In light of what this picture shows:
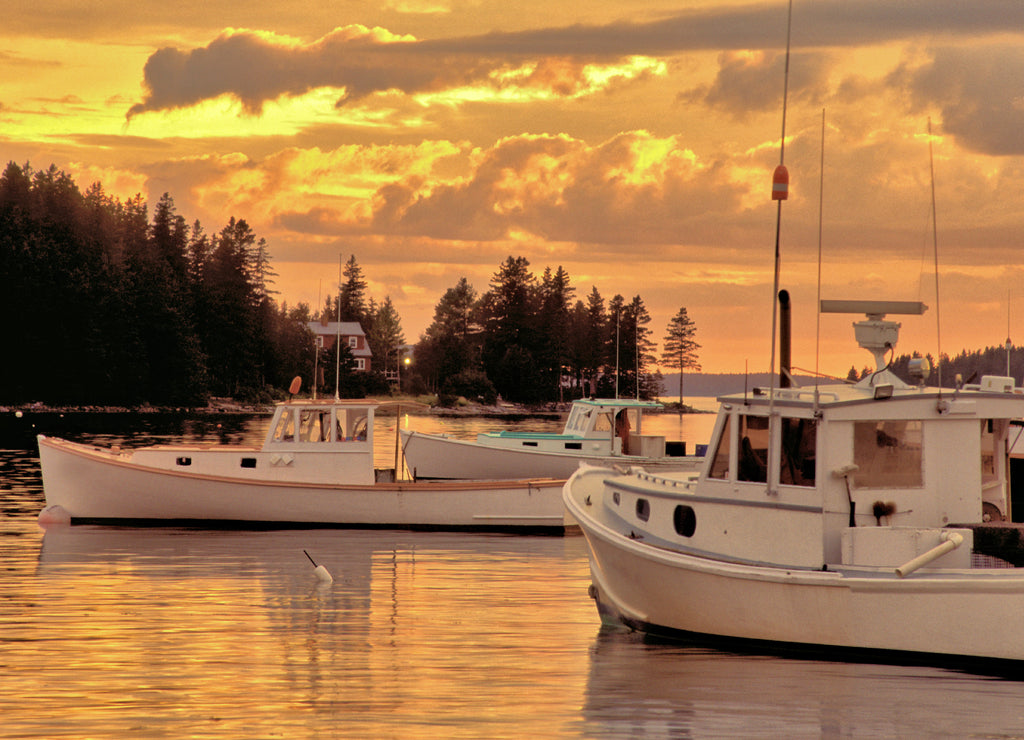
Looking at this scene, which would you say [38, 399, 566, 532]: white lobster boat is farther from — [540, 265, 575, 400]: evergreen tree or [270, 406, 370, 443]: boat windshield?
[540, 265, 575, 400]: evergreen tree

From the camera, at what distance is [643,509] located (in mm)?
18062

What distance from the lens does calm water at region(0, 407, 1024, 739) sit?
12961 millimetres

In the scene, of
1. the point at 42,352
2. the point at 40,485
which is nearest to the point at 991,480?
the point at 40,485

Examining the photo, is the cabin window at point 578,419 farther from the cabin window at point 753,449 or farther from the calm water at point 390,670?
the cabin window at point 753,449

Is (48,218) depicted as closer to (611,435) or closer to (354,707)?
(611,435)

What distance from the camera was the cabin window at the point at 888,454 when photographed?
1592cm

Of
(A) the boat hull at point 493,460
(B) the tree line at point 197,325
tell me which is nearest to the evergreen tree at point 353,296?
(B) the tree line at point 197,325

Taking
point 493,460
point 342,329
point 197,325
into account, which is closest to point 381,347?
point 342,329

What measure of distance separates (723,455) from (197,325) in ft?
426

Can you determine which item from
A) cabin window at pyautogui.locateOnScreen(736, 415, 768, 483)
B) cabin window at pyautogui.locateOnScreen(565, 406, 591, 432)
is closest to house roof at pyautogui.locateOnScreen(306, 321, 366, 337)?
cabin window at pyautogui.locateOnScreen(565, 406, 591, 432)

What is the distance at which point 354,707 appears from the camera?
13.6 metres

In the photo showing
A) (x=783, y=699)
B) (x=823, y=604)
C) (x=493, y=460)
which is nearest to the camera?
(x=783, y=699)

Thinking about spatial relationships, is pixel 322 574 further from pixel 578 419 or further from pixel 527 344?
pixel 527 344

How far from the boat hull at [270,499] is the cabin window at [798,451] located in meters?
14.2
